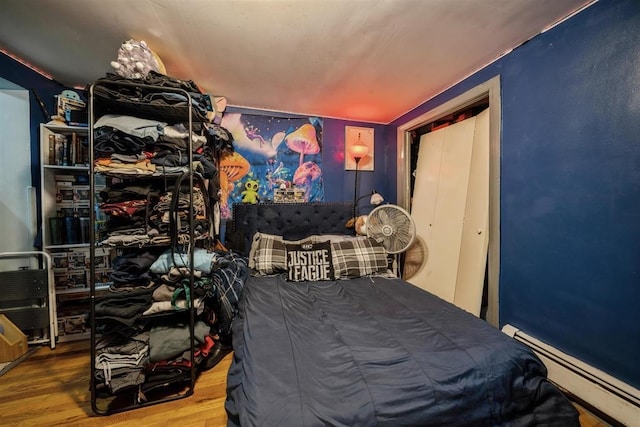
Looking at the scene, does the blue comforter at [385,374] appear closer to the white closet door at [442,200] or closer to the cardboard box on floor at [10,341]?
the white closet door at [442,200]

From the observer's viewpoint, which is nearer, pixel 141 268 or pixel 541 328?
pixel 141 268

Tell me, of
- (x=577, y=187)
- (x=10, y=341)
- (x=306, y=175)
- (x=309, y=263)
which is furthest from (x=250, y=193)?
(x=577, y=187)

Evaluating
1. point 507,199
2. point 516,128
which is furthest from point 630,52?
point 507,199

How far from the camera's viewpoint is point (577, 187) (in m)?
1.46

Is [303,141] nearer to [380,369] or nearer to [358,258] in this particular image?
[358,258]

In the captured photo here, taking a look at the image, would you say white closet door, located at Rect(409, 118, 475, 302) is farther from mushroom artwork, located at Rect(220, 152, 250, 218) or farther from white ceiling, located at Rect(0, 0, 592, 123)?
mushroom artwork, located at Rect(220, 152, 250, 218)

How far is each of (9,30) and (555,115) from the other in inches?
144

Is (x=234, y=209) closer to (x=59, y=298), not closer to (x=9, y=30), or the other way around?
(x=59, y=298)

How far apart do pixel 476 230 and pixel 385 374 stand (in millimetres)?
1843

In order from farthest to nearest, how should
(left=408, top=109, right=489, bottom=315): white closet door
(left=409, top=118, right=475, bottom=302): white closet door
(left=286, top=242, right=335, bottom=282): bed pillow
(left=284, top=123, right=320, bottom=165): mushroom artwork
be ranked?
1. (left=284, top=123, right=320, bottom=165): mushroom artwork
2. (left=409, top=118, right=475, bottom=302): white closet door
3. (left=408, top=109, right=489, bottom=315): white closet door
4. (left=286, top=242, right=335, bottom=282): bed pillow

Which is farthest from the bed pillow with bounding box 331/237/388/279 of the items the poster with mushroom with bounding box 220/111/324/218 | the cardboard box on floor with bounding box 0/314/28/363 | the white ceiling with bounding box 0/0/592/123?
the cardboard box on floor with bounding box 0/314/28/363

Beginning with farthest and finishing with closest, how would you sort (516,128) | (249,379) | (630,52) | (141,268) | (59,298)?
(59,298)
(516,128)
(141,268)
(630,52)
(249,379)

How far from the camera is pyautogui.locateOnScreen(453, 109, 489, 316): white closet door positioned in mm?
2189

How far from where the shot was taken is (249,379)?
99 cm
